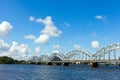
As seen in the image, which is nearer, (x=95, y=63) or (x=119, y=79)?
(x=119, y=79)

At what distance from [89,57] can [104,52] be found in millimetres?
20940

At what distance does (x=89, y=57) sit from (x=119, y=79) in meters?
129

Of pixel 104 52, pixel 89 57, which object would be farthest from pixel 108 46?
pixel 89 57

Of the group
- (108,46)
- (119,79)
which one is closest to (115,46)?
(108,46)

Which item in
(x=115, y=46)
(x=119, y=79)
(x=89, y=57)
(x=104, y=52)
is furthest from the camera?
(x=89, y=57)

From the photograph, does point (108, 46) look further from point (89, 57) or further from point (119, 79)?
point (119, 79)

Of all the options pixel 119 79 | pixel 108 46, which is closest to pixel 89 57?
pixel 108 46

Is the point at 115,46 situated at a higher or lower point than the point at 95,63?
higher

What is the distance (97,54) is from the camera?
18538 cm

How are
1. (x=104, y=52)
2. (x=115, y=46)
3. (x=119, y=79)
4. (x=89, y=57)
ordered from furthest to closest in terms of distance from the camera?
(x=89, y=57)
(x=104, y=52)
(x=115, y=46)
(x=119, y=79)

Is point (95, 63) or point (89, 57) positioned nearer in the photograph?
point (95, 63)

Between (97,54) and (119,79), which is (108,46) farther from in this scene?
(119,79)

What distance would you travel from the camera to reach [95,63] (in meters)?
169

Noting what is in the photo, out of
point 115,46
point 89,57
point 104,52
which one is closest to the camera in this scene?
point 115,46
